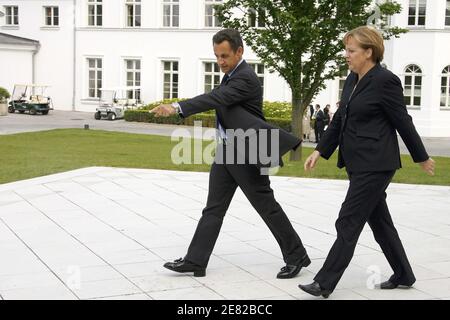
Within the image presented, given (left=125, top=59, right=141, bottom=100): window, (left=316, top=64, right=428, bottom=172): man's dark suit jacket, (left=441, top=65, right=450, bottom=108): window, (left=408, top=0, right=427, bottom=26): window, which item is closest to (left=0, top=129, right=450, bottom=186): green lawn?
(left=316, top=64, right=428, bottom=172): man's dark suit jacket

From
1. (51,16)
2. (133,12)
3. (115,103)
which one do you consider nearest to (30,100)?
(115,103)

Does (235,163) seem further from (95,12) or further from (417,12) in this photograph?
(95,12)

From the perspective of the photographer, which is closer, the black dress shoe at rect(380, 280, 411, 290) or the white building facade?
the black dress shoe at rect(380, 280, 411, 290)

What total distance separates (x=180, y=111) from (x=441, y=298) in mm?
2353

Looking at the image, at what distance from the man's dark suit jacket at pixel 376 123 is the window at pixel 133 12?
3602 centimetres

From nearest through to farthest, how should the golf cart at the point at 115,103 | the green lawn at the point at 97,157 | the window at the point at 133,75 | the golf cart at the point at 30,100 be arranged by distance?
the green lawn at the point at 97,157
the golf cart at the point at 115,103
the golf cart at the point at 30,100
the window at the point at 133,75

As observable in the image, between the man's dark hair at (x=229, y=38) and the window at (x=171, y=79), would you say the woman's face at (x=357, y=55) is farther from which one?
the window at (x=171, y=79)

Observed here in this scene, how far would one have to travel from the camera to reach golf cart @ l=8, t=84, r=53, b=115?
3897cm

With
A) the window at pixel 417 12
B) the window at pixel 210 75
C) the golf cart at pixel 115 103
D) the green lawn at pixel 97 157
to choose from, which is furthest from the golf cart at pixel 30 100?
the window at pixel 417 12

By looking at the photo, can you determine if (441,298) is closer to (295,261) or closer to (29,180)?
(295,261)

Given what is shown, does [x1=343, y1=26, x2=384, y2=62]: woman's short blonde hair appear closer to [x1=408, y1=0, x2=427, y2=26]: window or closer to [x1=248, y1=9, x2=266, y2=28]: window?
[x1=248, y1=9, x2=266, y2=28]: window

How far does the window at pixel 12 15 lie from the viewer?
4309cm

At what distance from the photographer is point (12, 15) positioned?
43219 millimetres

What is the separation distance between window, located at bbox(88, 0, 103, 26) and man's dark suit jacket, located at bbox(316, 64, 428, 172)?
37.3m
